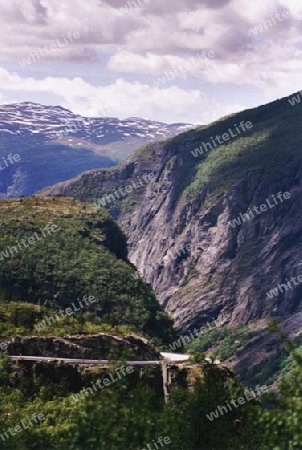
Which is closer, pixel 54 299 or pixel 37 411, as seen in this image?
pixel 37 411

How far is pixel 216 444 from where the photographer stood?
165ft

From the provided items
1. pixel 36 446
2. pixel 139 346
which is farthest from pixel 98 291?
pixel 36 446

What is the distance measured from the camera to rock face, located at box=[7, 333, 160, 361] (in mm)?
84625

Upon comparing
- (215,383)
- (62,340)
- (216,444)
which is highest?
Result: (62,340)

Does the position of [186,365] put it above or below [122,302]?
below

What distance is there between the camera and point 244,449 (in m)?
44.2

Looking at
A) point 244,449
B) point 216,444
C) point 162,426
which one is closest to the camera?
point 162,426

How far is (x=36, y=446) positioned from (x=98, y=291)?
149 metres

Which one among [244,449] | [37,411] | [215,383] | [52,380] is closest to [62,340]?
[52,380]

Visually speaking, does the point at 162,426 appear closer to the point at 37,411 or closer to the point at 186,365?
the point at 37,411

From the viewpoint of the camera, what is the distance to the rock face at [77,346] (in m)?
Answer: 84.6

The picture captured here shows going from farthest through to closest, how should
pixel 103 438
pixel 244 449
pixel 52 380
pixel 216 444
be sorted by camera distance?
pixel 52 380, pixel 216 444, pixel 244 449, pixel 103 438

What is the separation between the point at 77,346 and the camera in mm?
87250

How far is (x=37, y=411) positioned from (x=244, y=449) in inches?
911
